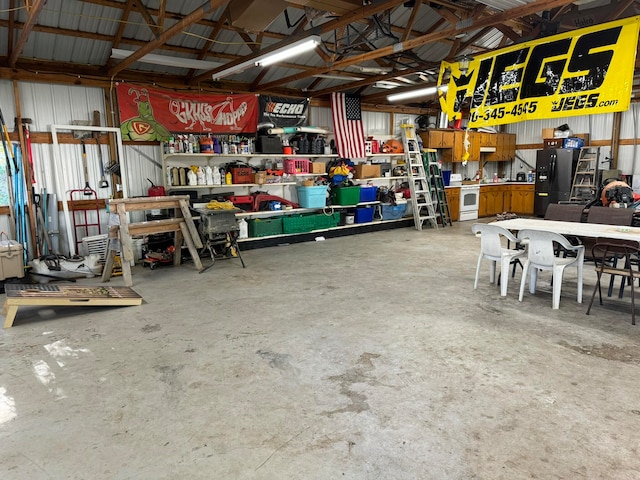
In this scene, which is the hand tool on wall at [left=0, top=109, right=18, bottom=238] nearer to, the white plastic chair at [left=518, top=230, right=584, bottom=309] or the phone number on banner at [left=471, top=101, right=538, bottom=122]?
the phone number on banner at [left=471, top=101, right=538, bottom=122]

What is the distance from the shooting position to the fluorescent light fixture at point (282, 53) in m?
5.24

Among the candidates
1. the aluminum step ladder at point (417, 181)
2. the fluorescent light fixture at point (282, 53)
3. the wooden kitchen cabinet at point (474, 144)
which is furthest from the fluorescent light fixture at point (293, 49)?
the wooden kitchen cabinet at point (474, 144)

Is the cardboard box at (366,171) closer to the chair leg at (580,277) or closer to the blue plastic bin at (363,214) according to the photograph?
the blue plastic bin at (363,214)

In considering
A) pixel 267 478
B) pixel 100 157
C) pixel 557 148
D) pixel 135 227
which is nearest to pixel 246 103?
pixel 100 157

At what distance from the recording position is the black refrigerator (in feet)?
36.1

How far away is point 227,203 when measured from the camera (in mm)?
7355

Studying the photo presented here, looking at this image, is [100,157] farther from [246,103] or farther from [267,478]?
[267,478]

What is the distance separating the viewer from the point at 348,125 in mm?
9914

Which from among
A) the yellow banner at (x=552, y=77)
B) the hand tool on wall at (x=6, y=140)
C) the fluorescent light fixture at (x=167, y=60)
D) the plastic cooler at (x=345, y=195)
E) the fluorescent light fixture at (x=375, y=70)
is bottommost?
the plastic cooler at (x=345, y=195)

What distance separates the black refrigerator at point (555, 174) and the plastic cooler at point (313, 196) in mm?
6534

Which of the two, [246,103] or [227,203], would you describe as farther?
[246,103]

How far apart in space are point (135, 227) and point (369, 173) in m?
5.90

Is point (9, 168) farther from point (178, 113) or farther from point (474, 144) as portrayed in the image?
point (474, 144)

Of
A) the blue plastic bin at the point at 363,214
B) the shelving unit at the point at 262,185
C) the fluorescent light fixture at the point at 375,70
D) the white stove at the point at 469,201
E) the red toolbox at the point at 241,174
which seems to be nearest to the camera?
the fluorescent light fixture at the point at 375,70
